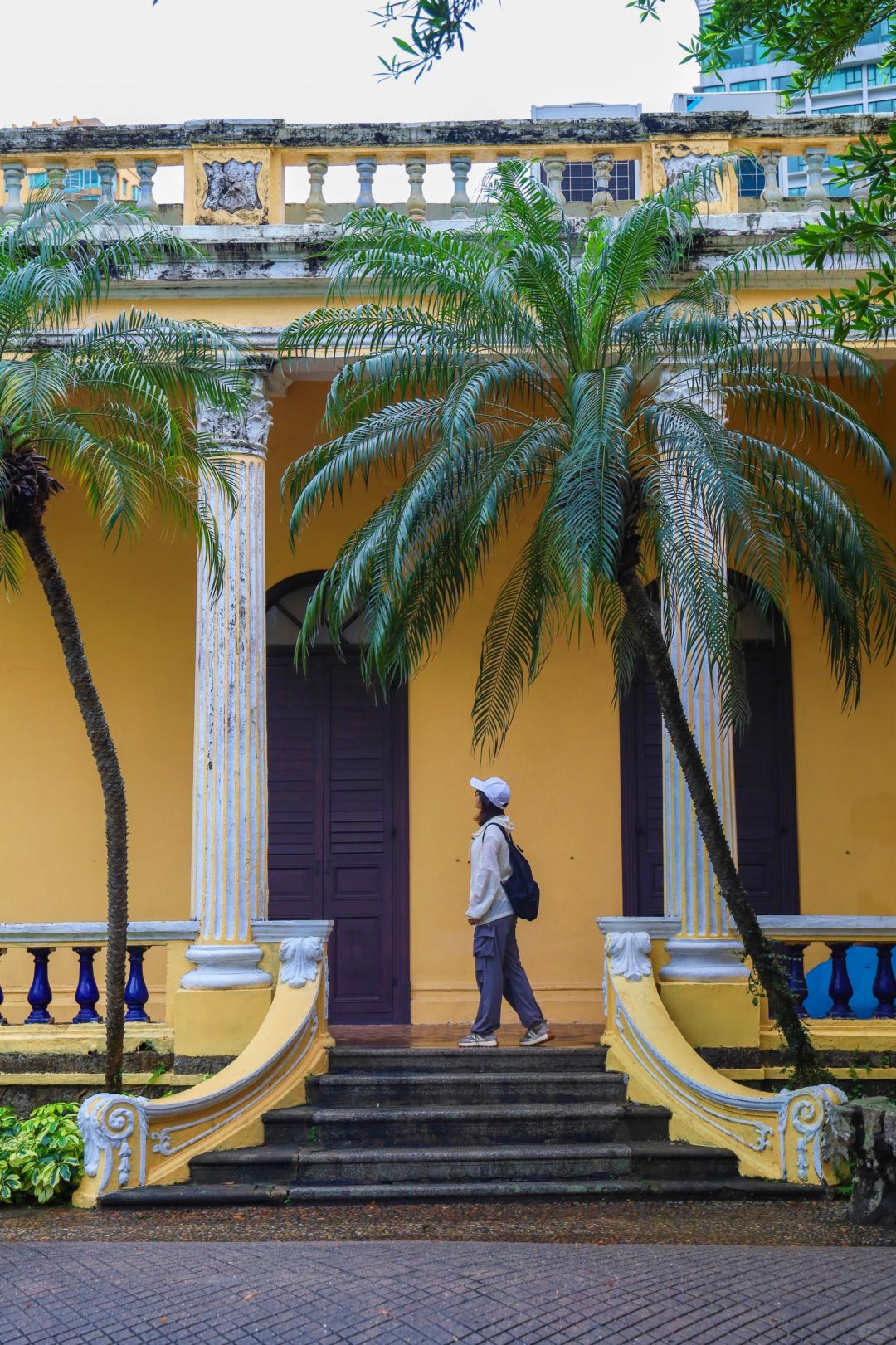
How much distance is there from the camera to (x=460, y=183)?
1027 centimetres

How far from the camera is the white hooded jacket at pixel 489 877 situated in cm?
930

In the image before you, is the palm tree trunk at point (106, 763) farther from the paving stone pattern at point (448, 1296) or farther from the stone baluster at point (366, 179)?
the stone baluster at point (366, 179)

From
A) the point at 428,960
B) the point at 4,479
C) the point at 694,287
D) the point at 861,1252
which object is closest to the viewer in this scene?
the point at 861,1252

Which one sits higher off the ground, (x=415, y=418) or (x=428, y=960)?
(x=415, y=418)

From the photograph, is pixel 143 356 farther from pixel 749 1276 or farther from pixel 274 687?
pixel 749 1276

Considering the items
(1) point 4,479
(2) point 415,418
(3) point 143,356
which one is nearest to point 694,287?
(2) point 415,418

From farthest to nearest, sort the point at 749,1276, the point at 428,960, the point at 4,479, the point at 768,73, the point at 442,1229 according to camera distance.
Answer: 1. the point at 768,73
2. the point at 428,960
3. the point at 4,479
4. the point at 442,1229
5. the point at 749,1276

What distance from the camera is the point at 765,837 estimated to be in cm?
1203

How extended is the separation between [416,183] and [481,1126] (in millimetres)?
6259

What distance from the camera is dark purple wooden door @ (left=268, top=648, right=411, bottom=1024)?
11.9m

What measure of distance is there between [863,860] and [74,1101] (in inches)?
254

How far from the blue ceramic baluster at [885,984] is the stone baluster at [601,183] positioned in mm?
5203

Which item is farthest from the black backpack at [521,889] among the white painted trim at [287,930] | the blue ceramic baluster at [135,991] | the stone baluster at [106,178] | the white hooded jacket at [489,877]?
the stone baluster at [106,178]

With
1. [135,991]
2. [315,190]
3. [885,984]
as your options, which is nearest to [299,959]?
[135,991]
